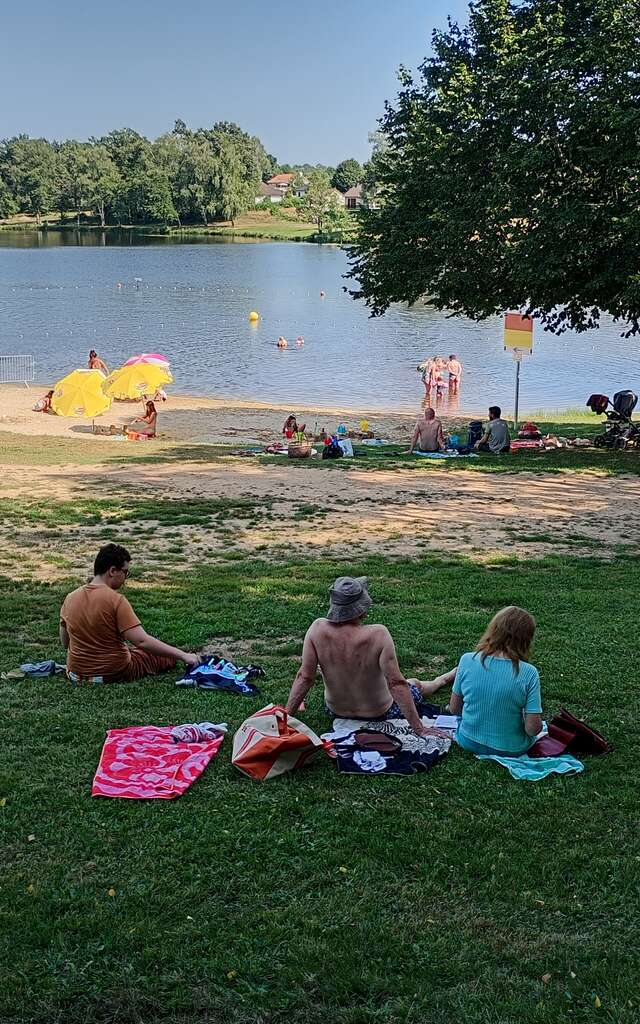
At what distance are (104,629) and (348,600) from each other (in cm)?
206

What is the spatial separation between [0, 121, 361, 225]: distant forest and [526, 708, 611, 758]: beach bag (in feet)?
443

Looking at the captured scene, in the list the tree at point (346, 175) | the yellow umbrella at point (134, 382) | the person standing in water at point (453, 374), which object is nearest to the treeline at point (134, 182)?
the tree at point (346, 175)

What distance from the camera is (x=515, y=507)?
14609 mm

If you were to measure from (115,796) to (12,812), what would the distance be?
521 millimetres

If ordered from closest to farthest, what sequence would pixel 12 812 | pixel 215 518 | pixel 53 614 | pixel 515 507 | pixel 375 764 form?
pixel 12 812
pixel 375 764
pixel 53 614
pixel 215 518
pixel 515 507

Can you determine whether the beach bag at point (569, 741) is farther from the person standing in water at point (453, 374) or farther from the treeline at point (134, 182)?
the treeline at point (134, 182)

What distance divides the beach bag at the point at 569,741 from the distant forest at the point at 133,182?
135168mm

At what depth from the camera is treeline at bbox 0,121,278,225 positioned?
441ft

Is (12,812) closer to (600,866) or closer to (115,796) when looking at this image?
(115,796)

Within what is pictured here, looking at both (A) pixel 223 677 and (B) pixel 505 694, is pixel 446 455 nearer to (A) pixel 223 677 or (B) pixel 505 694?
(A) pixel 223 677

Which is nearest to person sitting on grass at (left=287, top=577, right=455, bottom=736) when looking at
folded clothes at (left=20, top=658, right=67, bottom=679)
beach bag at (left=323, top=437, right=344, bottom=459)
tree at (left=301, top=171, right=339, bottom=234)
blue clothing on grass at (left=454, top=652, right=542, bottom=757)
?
blue clothing on grass at (left=454, top=652, right=542, bottom=757)

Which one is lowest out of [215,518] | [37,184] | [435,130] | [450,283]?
[215,518]

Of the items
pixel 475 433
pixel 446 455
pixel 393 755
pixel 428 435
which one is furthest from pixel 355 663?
pixel 475 433

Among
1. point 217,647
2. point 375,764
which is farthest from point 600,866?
point 217,647
